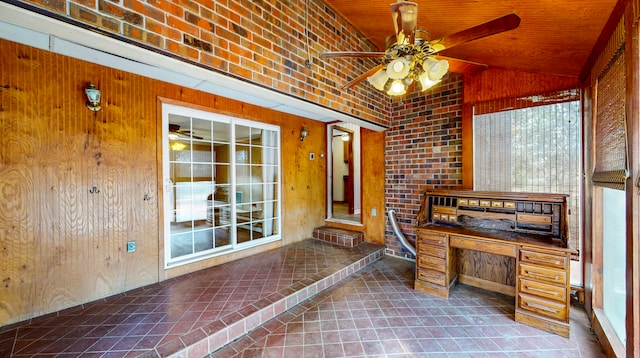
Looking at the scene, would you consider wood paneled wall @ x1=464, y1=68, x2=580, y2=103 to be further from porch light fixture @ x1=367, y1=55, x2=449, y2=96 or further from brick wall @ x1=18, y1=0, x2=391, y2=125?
porch light fixture @ x1=367, y1=55, x2=449, y2=96

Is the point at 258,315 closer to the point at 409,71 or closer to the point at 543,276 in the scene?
the point at 409,71

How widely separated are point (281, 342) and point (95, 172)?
7.96 ft

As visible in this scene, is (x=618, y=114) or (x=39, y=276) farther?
(x=39, y=276)

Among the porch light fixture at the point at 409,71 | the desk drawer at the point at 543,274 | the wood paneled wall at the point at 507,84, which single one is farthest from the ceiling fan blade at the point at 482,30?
the desk drawer at the point at 543,274

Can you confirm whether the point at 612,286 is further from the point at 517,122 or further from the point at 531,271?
the point at 517,122

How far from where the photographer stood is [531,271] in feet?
7.38

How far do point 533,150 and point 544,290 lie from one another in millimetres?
1529

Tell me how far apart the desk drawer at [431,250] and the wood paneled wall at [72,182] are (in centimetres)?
289

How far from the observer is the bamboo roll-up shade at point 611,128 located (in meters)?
1.59

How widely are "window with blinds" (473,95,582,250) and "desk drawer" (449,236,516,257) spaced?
35.0 inches

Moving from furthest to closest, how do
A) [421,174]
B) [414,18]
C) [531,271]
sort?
[421,174] → [531,271] → [414,18]

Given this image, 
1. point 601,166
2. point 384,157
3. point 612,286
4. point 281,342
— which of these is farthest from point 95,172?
point 612,286

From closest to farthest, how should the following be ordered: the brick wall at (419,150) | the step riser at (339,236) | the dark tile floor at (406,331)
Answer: the dark tile floor at (406,331), the brick wall at (419,150), the step riser at (339,236)

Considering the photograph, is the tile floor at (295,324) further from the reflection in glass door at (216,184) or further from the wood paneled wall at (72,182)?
the reflection in glass door at (216,184)
